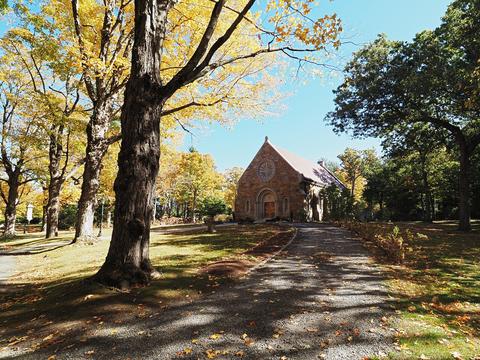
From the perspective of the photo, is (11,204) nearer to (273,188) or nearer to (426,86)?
(273,188)

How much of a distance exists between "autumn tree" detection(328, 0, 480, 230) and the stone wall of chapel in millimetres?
10413

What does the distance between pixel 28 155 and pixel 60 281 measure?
71.1ft

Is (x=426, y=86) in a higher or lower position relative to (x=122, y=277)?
higher

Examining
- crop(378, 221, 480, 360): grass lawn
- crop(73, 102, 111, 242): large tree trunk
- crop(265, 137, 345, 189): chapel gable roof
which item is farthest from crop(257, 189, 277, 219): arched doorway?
crop(378, 221, 480, 360): grass lawn

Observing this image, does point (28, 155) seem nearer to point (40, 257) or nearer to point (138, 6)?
point (40, 257)

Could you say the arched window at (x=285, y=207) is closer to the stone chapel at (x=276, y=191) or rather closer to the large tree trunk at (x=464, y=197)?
the stone chapel at (x=276, y=191)

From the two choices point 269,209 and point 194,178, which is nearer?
point 269,209

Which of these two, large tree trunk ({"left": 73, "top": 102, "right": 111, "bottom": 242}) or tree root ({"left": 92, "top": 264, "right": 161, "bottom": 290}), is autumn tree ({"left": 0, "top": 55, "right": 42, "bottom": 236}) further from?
tree root ({"left": 92, "top": 264, "right": 161, "bottom": 290})

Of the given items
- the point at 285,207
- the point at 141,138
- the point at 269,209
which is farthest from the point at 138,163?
the point at 269,209

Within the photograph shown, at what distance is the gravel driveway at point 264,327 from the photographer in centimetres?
382

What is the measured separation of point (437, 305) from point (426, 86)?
15361 mm

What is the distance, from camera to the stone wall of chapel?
31.4 m

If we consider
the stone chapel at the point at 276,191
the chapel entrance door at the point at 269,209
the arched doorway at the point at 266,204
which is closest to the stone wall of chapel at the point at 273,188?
the stone chapel at the point at 276,191

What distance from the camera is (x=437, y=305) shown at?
559cm
